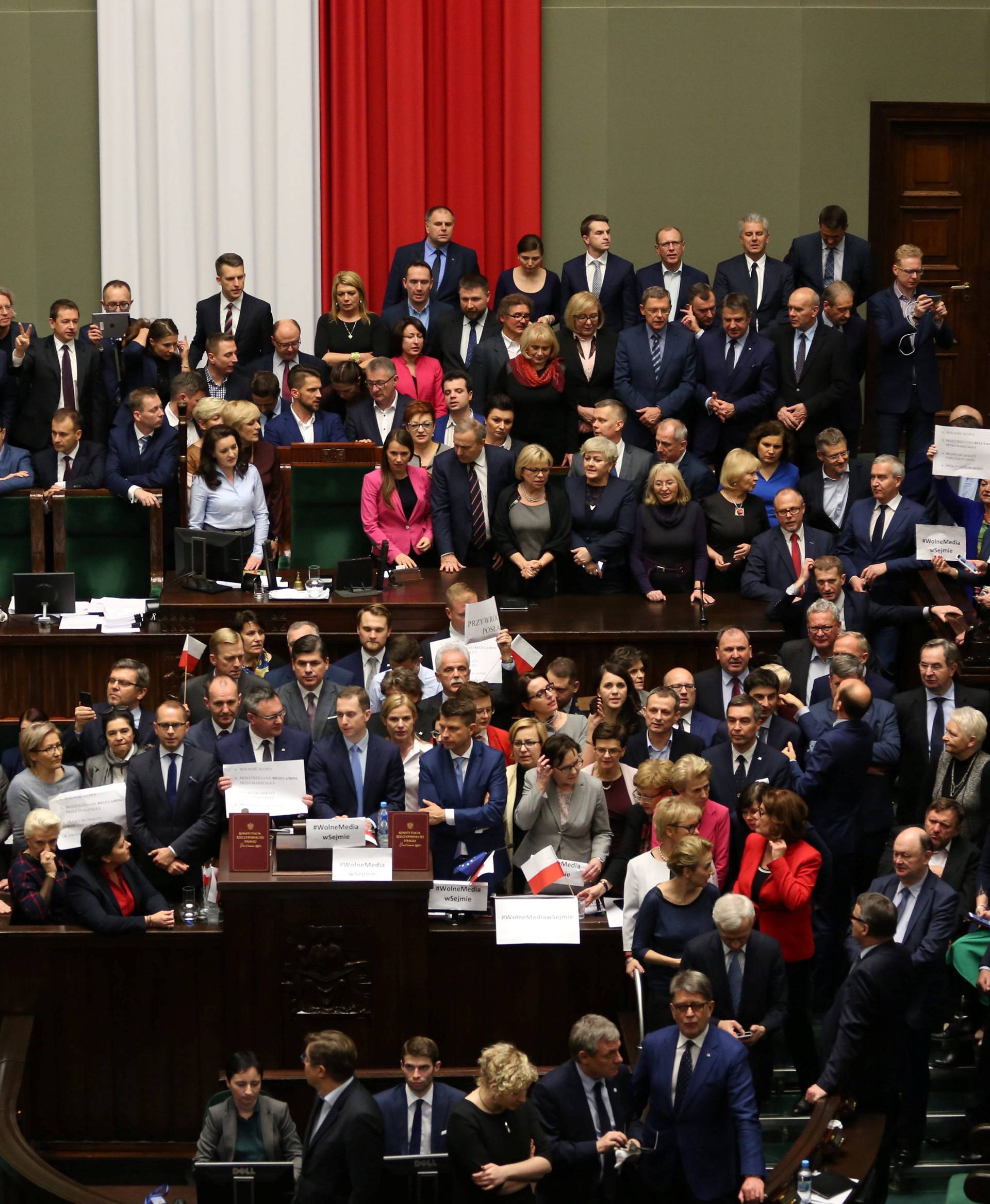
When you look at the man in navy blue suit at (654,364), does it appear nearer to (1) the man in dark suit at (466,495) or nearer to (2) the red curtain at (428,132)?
(1) the man in dark suit at (466,495)

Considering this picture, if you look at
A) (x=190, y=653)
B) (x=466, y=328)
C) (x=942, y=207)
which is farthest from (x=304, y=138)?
(x=190, y=653)

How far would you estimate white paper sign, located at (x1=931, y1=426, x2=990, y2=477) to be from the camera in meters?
9.57

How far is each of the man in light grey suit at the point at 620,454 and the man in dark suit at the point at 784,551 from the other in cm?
79

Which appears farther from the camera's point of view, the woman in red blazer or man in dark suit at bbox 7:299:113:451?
man in dark suit at bbox 7:299:113:451

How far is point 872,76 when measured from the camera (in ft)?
44.2

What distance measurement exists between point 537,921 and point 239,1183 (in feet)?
5.36

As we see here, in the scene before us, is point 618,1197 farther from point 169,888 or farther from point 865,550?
point 865,550

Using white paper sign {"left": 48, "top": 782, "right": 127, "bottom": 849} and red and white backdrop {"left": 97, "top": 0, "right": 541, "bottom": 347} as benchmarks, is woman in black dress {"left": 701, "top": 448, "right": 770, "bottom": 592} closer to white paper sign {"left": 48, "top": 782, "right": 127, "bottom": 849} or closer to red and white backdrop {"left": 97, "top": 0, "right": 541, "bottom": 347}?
white paper sign {"left": 48, "top": 782, "right": 127, "bottom": 849}

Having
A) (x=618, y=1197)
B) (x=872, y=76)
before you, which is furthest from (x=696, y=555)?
(x=872, y=76)

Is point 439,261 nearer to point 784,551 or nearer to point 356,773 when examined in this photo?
point 784,551

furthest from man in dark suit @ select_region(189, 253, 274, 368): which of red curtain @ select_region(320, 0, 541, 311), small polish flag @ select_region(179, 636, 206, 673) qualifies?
small polish flag @ select_region(179, 636, 206, 673)

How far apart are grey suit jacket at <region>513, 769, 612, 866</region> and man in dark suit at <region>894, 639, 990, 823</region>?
1.57m

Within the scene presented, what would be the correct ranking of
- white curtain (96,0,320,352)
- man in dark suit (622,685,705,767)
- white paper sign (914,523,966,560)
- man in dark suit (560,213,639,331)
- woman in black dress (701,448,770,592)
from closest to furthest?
1. man in dark suit (622,685,705,767)
2. white paper sign (914,523,966,560)
3. woman in black dress (701,448,770,592)
4. man in dark suit (560,213,639,331)
5. white curtain (96,0,320,352)

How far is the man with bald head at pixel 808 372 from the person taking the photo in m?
11.0
